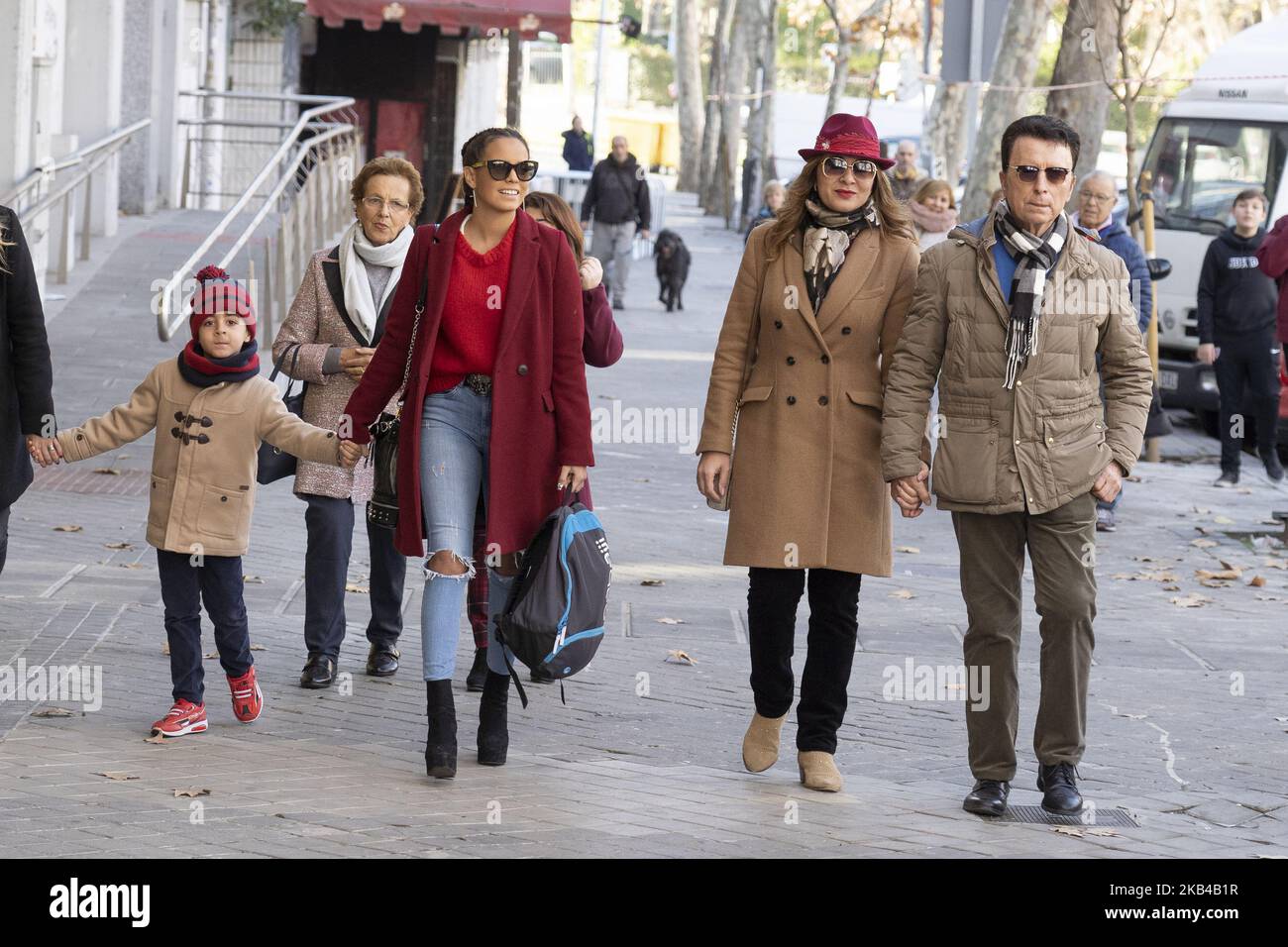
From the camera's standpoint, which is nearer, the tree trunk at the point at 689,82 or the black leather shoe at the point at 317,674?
the black leather shoe at the point at 317,674

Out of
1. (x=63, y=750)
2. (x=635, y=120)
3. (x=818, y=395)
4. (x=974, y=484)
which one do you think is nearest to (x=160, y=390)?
(x=63, y=750)

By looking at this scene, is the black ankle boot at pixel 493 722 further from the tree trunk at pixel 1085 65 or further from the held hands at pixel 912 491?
the tree trunk at pixel 1085 65

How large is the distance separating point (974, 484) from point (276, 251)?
1252cm

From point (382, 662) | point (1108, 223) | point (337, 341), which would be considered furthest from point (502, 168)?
point (1108, 223)

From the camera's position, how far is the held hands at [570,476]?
18.5ft

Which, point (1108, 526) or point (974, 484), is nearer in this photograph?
point (974, 484)

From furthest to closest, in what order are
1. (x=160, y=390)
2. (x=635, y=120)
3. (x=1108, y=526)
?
1. (x=635, y=120)
2. (x=1108, y=526)
3. (x=160, y=390)

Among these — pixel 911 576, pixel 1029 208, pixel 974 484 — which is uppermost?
pixel 1029 208

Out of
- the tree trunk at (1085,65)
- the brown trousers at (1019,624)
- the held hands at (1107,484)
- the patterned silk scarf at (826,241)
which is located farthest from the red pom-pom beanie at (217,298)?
the tree trunk at (1085,65)

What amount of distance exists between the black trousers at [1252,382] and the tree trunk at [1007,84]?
5588 millimetres

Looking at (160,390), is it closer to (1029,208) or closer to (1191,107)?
(1029,208)

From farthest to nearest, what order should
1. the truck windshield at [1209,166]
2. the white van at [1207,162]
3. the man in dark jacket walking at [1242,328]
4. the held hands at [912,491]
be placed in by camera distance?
the truck windshield at [1209,166]
the white van at [1207,162]
the man in dark jacket walking at [1242,328]
the held hands at [912,491]

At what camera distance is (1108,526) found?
36.8ft
